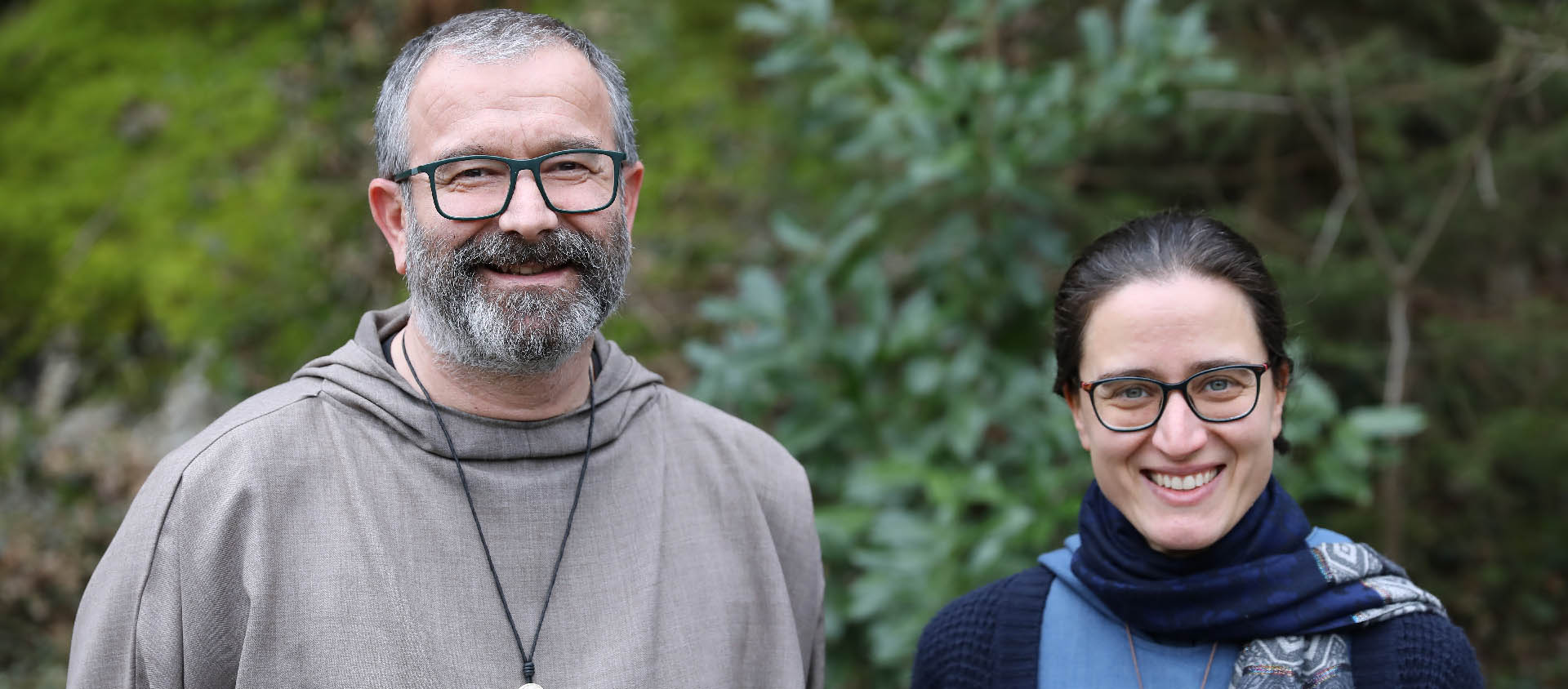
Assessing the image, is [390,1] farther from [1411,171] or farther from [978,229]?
[1411,171]

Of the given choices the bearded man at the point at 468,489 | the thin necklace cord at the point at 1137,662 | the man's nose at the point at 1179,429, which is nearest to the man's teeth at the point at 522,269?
the bearded man at the point at 468,489

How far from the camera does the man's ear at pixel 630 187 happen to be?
6.50 ft

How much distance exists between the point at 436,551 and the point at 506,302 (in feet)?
1.30

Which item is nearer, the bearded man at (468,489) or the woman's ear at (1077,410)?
the bearded man at (468,489)

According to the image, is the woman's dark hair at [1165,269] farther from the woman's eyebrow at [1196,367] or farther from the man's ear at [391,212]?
the man's ear at [391,212]

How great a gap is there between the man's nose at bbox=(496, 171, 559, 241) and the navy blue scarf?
971mm

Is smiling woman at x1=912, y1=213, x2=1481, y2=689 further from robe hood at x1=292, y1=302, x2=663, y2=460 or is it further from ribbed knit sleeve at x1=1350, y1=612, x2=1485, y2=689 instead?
robe hood at x1=292, y1=302, x2=663, y2=460

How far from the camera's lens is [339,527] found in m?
1.78

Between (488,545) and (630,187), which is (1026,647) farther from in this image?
(630,187)

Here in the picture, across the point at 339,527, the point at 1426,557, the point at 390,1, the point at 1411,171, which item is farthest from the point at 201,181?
the point at 1426,557

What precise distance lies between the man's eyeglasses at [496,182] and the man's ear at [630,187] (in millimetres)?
126

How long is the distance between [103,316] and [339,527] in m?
3.42

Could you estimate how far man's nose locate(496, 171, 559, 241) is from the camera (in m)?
1.79

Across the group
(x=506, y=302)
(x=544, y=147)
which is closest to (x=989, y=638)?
(x=506, y=302)
